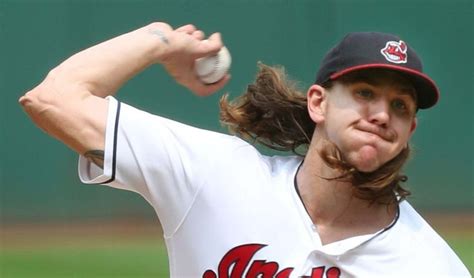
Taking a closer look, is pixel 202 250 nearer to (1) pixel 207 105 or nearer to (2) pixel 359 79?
(2) pixel 359 79

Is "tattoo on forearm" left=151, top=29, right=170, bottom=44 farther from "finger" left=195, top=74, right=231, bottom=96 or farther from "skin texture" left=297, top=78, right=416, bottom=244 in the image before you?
"skin texture" left=297, top=78, right=416, bottom=244

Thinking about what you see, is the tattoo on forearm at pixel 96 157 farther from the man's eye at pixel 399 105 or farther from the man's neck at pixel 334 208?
the man's eye at pixel 399 105

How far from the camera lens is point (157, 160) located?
2186 mm

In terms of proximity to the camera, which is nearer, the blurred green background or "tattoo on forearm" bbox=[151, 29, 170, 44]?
"tattoo on forearm" bbox=[151, 29, 170, 44]

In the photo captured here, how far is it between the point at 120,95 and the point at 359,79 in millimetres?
3368

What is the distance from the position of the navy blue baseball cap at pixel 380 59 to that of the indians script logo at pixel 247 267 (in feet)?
1.59

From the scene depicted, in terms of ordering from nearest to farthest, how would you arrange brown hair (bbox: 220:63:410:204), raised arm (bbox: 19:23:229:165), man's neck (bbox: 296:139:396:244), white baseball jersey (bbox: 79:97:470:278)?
1. raised arm (bbox: 19:23:229:165)
2. white baseball jersey (bbox: 79:97:470:278)
3. man's neck (bbox: 296:139:396:244)
4. brown hair (bbox: 220:63:410:204)

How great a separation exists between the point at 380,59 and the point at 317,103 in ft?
0.81

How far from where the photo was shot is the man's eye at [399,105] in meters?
2.24

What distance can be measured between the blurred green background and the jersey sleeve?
3136mm

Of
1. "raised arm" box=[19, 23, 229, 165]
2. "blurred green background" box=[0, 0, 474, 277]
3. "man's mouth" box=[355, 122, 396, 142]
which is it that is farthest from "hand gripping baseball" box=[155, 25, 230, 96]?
"blurred green background" box=[0, 0, 474, 277]

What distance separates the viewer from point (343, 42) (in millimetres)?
2322

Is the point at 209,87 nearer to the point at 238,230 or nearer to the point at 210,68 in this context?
the point at 210,68

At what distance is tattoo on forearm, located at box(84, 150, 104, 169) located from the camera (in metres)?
2.14
